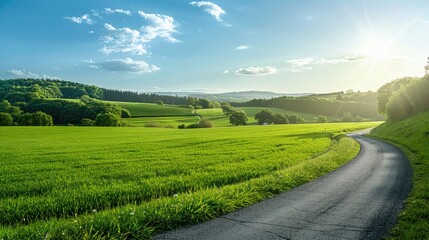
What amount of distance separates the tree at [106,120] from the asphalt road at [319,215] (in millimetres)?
111730

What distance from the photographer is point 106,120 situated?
118 metres

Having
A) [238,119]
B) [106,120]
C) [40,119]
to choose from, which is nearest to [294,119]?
[238,119]

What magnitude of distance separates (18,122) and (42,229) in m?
119

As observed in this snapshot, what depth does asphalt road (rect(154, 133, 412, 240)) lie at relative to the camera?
27.4ft

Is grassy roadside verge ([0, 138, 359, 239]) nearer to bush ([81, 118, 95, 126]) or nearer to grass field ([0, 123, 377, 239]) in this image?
grass field ([0, 123, 377, 239])

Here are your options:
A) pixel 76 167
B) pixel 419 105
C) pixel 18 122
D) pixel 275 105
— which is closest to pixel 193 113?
pixel 275 105

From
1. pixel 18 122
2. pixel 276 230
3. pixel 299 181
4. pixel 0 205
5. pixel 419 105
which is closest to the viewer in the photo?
pixel 276 230

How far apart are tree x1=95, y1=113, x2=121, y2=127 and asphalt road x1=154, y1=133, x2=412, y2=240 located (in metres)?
112

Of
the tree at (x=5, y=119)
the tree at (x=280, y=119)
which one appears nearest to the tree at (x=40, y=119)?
the tree at (x=5, y=119)

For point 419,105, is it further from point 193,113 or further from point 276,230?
point 193,113

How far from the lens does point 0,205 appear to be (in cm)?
1116

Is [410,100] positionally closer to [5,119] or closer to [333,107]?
[5,119]

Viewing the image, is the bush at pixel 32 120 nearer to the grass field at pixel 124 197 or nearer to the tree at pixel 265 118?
A: the tree at pixel 265 118

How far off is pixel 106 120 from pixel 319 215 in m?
116
